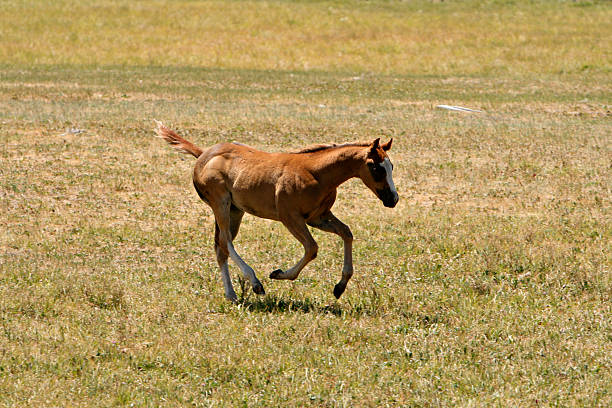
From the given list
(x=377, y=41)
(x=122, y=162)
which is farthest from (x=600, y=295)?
(x=377, y=41)

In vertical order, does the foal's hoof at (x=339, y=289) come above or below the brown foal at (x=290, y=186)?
below

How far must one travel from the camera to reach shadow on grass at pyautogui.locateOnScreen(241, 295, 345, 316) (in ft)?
30.3

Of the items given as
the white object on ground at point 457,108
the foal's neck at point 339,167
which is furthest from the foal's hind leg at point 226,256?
the white object on ground at point 457,108

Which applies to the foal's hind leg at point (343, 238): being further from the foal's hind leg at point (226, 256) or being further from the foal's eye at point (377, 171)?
the foal's hind leg at point (226, 256)

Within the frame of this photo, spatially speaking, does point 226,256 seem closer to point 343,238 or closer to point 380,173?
point 343,238

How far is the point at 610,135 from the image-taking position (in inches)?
934

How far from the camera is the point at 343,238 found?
31.2 feet

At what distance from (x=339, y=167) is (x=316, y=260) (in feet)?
8.66

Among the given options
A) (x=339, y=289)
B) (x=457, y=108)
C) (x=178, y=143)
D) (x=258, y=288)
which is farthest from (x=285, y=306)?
(x=457, y=108)

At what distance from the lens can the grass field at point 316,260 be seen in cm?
732

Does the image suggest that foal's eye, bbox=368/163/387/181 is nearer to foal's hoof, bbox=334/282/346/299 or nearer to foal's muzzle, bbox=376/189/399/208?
foal's muzzle, bbox=376/189/399/208

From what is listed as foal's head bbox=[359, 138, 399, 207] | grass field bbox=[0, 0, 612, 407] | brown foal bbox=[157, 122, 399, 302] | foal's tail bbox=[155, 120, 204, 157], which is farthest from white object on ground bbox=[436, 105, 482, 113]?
foal's head bbox=[359, 138, 399, 207]

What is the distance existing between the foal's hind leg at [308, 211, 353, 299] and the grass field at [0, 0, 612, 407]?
257mm

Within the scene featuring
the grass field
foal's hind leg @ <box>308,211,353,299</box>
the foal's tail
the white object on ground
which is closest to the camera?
the grass field
